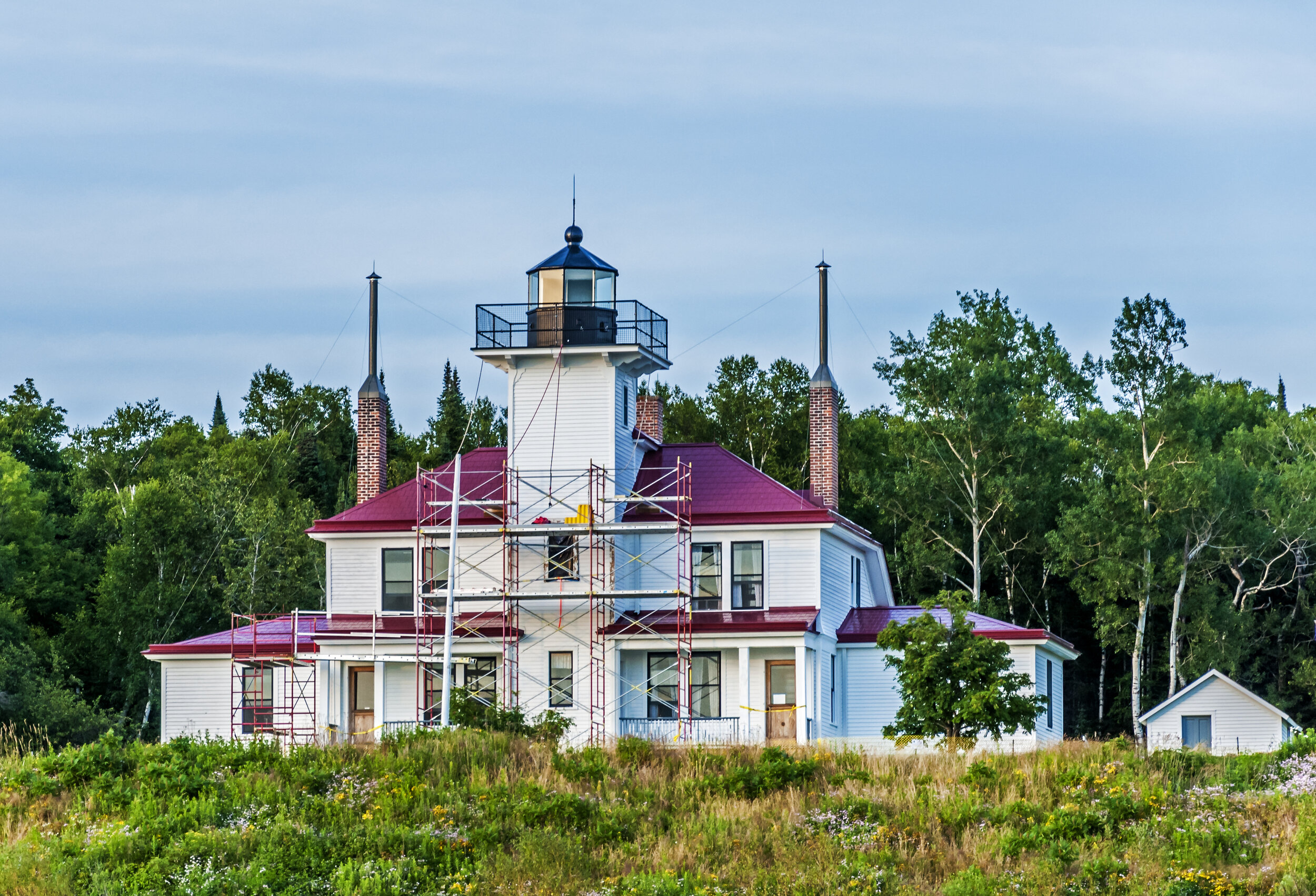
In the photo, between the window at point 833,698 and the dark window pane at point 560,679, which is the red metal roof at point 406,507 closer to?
the dark window pane at point 560,679

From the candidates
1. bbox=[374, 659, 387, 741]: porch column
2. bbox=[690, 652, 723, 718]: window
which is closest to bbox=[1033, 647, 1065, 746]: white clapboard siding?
bbox=[690, 652, 723, 718]: window

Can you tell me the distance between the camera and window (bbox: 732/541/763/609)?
40781 millimetres

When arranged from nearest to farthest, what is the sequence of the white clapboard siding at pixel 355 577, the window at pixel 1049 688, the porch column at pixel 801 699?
the porch column at pixel 801 699 → the white clapboard siding at pixel 355 577 → the window at pixel 1049 688

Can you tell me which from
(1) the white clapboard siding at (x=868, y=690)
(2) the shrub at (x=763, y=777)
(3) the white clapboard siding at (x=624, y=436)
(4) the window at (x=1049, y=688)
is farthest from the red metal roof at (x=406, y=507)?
(2) the shrub at (x=763, y=777)

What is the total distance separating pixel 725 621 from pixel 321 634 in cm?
896

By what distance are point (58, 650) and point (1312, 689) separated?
3754 centimetres

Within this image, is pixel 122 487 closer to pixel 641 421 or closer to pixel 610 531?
pixel 641 421

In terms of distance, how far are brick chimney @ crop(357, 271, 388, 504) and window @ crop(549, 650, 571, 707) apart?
269 inches

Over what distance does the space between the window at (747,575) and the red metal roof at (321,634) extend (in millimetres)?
4885

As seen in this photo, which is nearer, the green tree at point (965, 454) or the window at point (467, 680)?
the window at point (467, 680)

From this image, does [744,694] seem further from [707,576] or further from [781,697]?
[707,576]

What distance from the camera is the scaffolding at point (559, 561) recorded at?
1567 inches

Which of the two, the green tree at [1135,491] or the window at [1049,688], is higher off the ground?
the green tree at [1135,491]

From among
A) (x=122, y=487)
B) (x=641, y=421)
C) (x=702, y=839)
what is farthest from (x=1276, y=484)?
(x=122, y=487)
